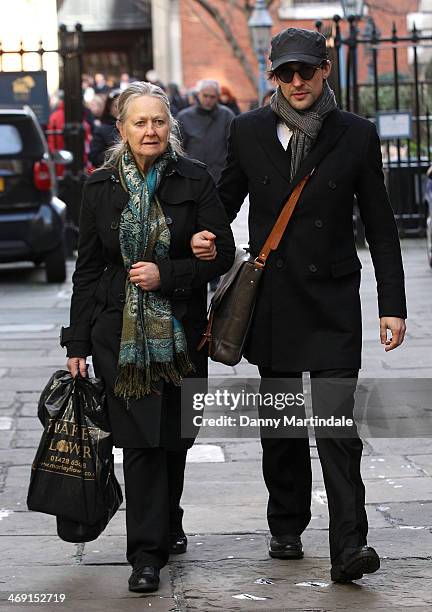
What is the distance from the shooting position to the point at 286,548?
5.38 m

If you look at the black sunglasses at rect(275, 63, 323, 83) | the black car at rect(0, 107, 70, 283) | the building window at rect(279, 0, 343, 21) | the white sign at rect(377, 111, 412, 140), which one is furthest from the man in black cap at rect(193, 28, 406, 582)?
the building window at rect(279, 0, 343, 21)

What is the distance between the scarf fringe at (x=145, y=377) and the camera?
5.04 m

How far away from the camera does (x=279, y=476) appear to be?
543 centimetres

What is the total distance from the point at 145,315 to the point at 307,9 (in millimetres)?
38177

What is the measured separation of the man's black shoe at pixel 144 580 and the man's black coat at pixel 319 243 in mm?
808

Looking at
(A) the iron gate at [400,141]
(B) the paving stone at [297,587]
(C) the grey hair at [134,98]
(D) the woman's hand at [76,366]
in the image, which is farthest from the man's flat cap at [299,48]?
(A) the iron gate at [400,141]

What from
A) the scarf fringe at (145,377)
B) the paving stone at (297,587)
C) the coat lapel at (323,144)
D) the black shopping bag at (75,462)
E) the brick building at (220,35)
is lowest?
the paving stone at (297,587)

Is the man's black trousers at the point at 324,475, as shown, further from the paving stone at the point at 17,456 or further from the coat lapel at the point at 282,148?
the paving stone at the point at 17,456

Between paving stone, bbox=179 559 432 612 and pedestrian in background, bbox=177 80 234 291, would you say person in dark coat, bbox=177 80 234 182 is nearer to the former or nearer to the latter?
pedestrian in background, bbox=177 80 234 291

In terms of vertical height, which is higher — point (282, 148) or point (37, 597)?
point (282, 148)

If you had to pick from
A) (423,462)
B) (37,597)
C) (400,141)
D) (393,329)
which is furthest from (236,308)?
(400,141)

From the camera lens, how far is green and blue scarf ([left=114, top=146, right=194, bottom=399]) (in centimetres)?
504

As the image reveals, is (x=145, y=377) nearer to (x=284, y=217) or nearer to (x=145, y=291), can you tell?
(x=145, y=291)

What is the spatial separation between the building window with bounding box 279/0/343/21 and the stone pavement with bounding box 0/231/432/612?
113 ft
